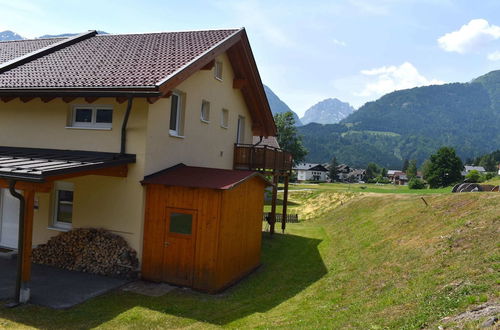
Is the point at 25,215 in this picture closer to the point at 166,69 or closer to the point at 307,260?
the point at 166,69

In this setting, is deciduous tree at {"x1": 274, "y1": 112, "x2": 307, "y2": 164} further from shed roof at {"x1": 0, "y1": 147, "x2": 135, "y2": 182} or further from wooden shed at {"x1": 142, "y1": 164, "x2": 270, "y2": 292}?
shed roof at {"x1": 0, "y1": 147, "x2": 135, "y2": 182}

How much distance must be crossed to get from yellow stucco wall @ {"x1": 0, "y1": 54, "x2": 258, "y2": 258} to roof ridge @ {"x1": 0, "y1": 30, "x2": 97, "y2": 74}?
58.5 inches

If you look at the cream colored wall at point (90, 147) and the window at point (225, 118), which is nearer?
the cream colored wall at point (90, 147)

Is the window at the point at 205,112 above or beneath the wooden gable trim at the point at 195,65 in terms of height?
beneath

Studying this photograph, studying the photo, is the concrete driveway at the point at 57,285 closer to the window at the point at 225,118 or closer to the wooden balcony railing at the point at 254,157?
the window at the point at 225,118

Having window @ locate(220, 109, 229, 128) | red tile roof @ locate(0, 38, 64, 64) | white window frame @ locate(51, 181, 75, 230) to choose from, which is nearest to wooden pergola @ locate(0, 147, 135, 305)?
white window frame @ locate(51, 181, 75, 230)

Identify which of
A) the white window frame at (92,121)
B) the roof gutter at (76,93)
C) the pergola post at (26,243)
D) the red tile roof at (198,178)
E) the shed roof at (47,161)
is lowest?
the pergola post at (26,243)

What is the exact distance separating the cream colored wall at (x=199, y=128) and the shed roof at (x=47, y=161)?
3.56ft

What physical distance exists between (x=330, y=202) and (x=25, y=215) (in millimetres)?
33522

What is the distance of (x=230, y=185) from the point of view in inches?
426

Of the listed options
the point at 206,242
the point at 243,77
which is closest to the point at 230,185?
the point at 206,242

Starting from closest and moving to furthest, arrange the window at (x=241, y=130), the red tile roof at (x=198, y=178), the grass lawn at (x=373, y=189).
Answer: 1. the red tile roof at (x=198, y=178)
2. the window at (x=241, y=130)
3. the grass lawn at (x=373, y=189)

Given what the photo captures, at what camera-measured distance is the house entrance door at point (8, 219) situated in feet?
44.7

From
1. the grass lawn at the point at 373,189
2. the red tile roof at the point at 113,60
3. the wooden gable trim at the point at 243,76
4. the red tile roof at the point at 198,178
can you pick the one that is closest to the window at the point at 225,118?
the wooden gable trim at the point at 243,76
